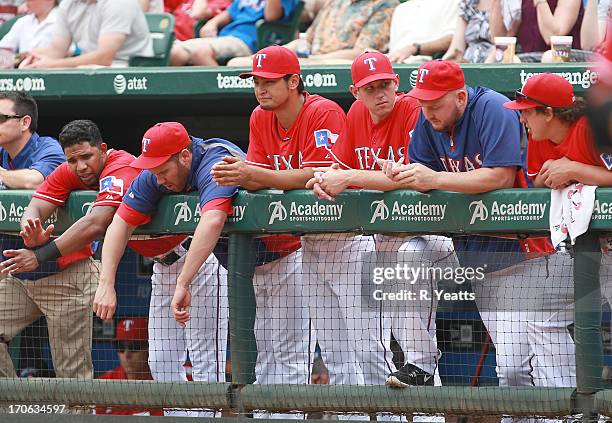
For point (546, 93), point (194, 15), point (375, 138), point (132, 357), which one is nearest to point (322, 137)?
point (375, 138)

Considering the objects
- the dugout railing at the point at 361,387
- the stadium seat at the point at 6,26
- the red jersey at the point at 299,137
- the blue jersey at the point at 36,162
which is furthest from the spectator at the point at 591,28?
the stadium seat at the point at 6,26

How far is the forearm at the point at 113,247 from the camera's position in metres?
5.14

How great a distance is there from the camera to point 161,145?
5.19m

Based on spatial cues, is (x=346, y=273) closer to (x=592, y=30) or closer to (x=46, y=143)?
(x=46, y=143)

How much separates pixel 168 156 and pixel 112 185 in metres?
0.41

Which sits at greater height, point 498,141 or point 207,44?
point 207,44

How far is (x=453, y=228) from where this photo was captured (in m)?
4.70

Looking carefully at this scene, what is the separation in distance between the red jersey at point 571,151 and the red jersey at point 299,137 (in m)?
0.96

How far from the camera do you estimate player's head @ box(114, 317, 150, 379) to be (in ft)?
17.6

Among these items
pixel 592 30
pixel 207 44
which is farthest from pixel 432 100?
pixel 207 44

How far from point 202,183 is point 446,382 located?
137cm

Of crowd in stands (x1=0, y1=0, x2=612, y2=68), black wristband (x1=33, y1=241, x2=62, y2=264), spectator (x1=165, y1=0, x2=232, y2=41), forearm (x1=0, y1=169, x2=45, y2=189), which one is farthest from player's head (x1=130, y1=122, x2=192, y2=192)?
spectator (x1=165, y1=0, x2=232, y2=41)

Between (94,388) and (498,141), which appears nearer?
(498,141)

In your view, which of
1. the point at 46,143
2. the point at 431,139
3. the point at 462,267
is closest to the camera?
the point at 462,267
